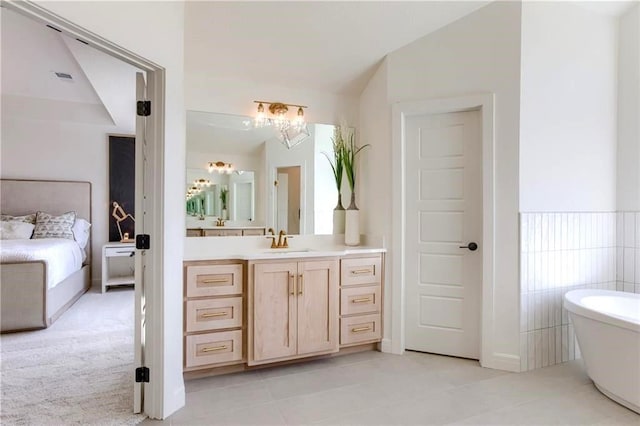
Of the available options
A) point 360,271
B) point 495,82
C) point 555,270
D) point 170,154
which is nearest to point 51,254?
point 170,154

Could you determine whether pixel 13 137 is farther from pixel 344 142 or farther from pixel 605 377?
pixel 605 377

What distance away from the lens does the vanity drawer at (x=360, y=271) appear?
294 cm

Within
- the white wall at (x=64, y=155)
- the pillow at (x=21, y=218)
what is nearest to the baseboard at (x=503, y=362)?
Result: the white wall at (x=64, y=155)

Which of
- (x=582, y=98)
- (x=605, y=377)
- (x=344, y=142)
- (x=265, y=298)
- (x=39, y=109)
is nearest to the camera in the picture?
(x=605, y=377)

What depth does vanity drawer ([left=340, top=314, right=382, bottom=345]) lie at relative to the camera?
116 inches

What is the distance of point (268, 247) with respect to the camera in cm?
319

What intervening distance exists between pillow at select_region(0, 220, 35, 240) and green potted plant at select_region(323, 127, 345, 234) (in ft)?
13.9

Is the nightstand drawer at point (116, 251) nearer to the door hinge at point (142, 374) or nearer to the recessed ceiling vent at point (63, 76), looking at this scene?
the recessed ceiling vent at point (63, 76)

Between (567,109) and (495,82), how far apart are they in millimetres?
683

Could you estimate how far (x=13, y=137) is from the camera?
5.15 m

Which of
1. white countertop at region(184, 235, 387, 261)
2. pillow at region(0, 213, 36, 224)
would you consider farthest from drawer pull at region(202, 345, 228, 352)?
pillow at region(0, 213, 36, 224)

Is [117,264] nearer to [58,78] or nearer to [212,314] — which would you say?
[58,78]

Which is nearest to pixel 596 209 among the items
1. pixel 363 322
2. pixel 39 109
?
pixel 363 322

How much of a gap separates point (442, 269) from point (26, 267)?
13.0 feet
